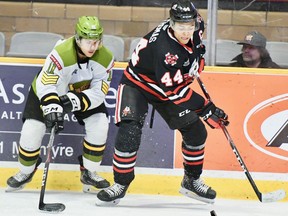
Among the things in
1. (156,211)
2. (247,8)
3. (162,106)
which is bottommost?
(156,211)

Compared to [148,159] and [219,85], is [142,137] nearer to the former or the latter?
[148,159]

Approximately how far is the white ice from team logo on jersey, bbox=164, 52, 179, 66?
0.81 m

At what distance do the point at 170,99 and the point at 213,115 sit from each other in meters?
0.25

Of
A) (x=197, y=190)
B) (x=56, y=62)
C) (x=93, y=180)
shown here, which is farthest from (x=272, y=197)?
(x=56, y=62)

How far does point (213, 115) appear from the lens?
491cm

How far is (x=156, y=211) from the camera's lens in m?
5.05

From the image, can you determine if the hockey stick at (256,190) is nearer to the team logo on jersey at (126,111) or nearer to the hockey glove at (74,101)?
the team logo on jersey at (126,111)

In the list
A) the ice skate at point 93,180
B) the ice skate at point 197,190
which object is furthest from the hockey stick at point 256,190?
the ice skate at point 93,180

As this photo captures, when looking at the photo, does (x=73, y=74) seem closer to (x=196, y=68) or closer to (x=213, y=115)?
(x=196, y=68)

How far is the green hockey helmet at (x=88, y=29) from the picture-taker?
5.02 meters

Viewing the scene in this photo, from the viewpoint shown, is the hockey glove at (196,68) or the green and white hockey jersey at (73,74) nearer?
the hockey glove at (196,68)

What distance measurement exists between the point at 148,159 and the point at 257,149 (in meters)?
0.62

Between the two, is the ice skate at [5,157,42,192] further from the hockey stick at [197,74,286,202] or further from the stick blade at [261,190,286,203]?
the stick blade at [261,190,286,203]

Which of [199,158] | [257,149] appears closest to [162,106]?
[199,158]
